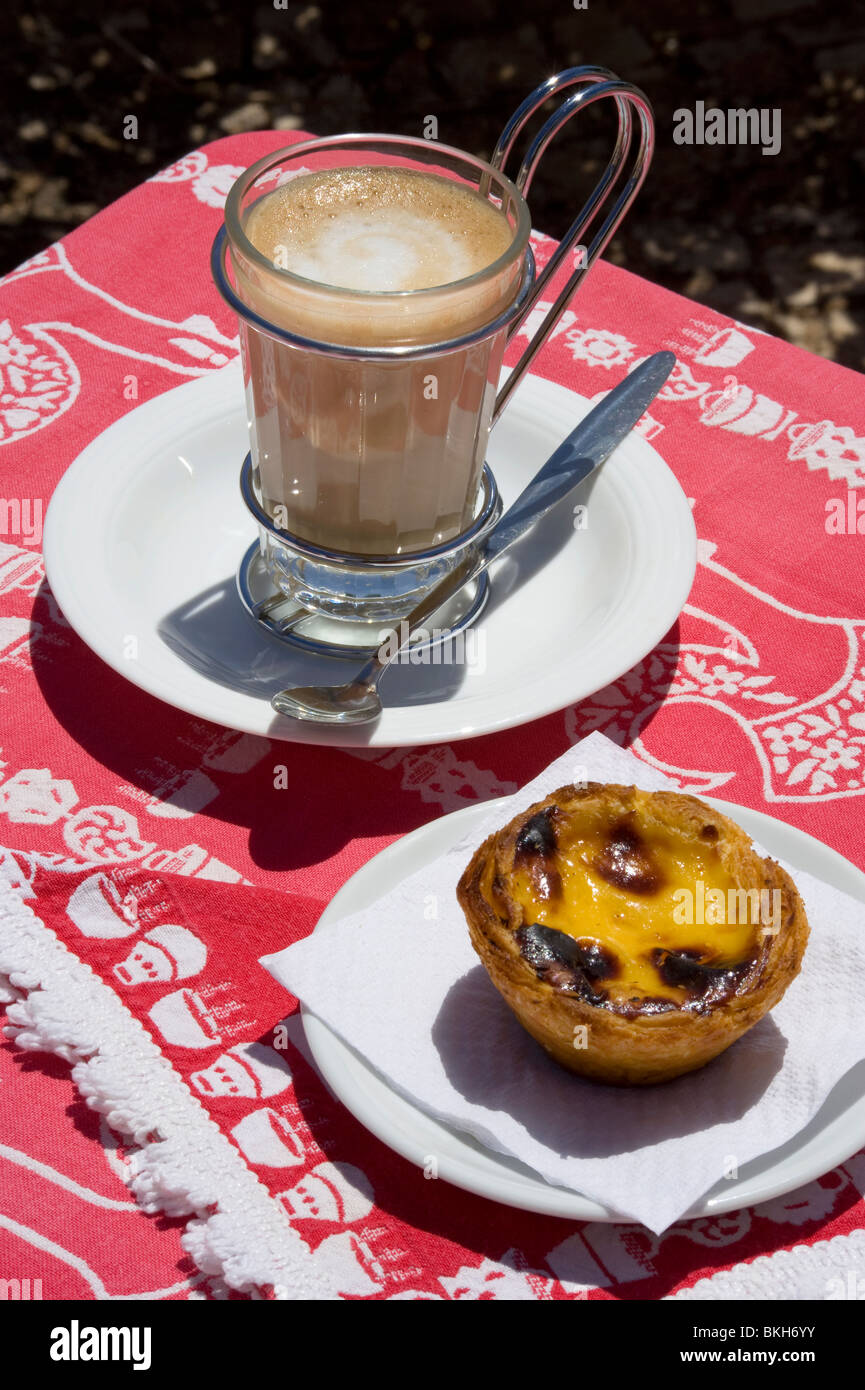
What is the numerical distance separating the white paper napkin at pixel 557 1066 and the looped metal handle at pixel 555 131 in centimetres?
58

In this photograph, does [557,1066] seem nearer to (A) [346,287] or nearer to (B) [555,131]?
(A) [346,287]

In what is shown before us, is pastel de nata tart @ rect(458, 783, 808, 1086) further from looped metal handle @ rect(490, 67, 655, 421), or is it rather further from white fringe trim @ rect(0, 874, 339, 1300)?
looped metal handle @ rect(490, 67, 655, 421)

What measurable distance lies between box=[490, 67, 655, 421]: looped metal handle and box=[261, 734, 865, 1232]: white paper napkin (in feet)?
1.91

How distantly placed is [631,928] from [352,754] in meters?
0.38

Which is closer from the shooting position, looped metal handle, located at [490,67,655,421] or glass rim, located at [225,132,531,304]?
glass rim, located at [225,132,531,304]

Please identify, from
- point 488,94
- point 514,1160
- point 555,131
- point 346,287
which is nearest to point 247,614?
point 346,287

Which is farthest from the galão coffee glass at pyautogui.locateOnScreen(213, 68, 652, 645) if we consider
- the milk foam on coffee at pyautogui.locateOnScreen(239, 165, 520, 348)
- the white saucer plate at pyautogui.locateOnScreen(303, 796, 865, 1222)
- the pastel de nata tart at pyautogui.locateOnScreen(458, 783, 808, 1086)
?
the white saucer plate at pyautogui.locateOnScreen(303, 796, 865, 1222)

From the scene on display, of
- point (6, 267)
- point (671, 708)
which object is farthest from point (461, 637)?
point (6, 267)

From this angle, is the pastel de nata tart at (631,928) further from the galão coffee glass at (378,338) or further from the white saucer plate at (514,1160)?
the galão coffee glass at (378,338)

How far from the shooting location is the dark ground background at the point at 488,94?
3.55 m

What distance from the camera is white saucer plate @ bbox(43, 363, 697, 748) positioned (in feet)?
3.84

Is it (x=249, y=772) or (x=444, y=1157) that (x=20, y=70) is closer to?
(x=249, y=772)

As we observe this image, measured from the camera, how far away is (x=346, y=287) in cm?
117

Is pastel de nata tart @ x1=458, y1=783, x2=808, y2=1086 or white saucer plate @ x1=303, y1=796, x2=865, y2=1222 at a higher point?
pastel de nata tart @ x1=458, y1=783, x2=808, y2=1086
